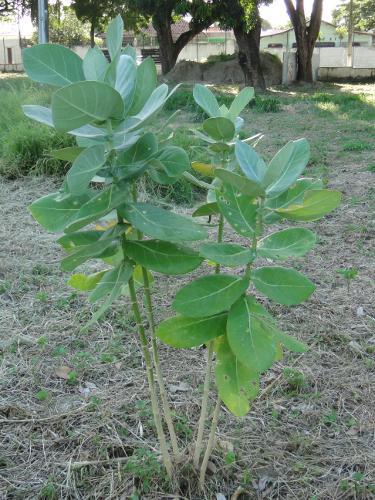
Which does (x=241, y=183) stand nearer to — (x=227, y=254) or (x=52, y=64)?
(x=227, y=254)

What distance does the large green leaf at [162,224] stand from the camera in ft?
4.08

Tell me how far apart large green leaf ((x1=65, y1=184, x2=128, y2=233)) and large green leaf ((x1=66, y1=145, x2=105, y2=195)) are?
0.27 feet

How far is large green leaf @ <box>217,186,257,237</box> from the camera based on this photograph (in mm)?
1307

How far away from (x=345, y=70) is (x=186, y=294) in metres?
23.8

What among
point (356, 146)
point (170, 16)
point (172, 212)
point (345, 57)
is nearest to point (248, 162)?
point (172, 212)

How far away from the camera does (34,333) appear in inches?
115

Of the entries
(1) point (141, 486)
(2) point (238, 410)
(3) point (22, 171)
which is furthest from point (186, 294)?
(3) point (22, 171)

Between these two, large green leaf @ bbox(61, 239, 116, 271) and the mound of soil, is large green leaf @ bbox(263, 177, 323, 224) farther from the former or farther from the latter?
the mound of soil

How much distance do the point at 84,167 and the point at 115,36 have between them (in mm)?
351

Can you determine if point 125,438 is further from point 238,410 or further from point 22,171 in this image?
point 22,171

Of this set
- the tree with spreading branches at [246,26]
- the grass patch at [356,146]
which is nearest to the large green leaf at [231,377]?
the grass patch at [356,146]

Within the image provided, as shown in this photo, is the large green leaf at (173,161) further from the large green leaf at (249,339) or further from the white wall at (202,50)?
the white wall at (202,50)

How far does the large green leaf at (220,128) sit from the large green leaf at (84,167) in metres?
0.35

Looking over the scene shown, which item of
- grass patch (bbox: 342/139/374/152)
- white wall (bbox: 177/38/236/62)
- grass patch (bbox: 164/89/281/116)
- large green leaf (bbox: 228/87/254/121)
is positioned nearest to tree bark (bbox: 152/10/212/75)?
grass patch (bbox: 164/89/281/116)
